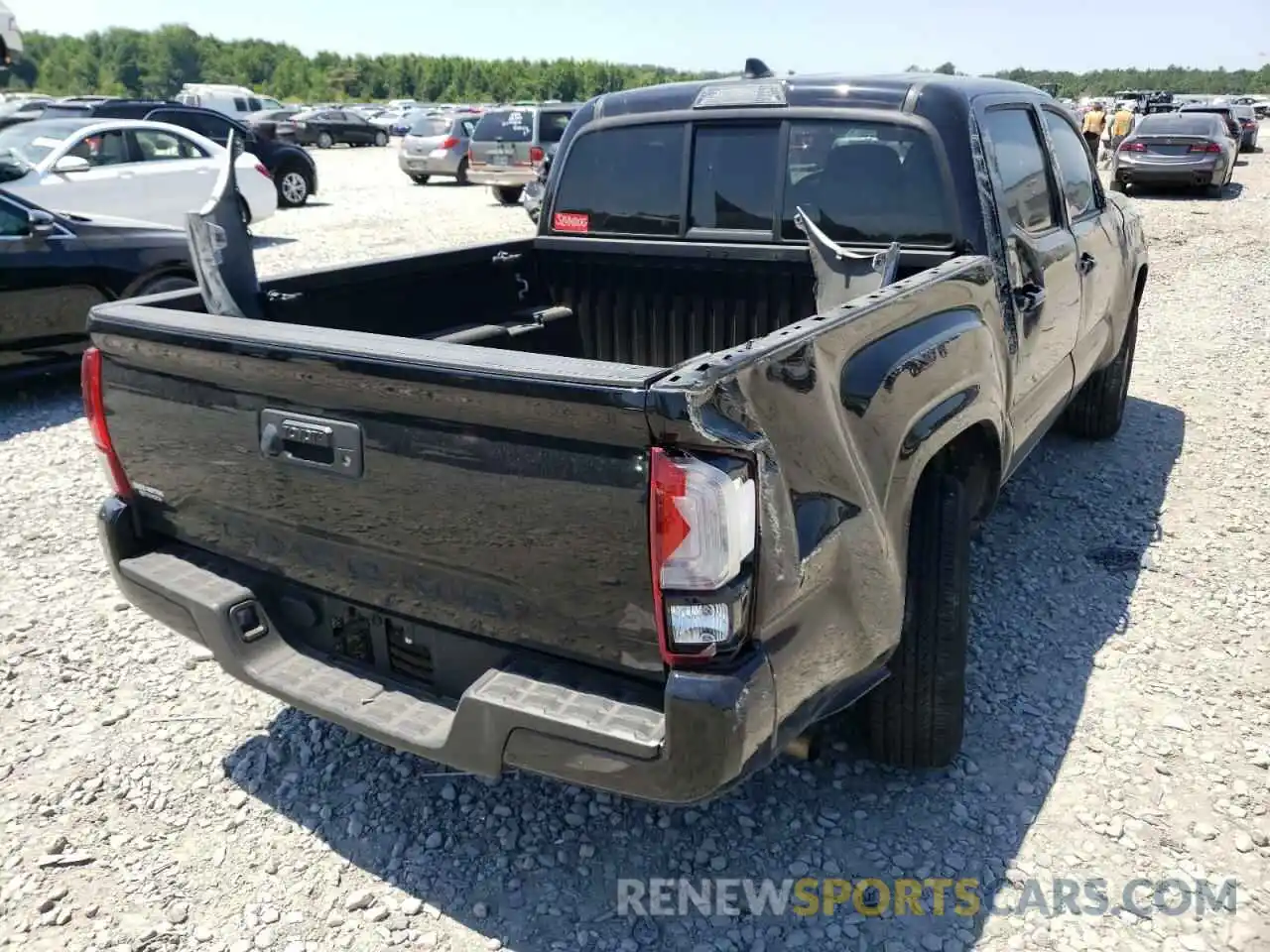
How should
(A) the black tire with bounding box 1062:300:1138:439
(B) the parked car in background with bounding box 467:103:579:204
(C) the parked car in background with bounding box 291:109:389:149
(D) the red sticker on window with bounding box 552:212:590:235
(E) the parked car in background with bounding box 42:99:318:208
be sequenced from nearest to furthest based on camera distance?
(D) the red sticker on window with bounding box 552:212:590:235
(A) the black tire with bounding box 1062:300:1138:439
(E) the parked car in background with bounding box 42:99:318:208
(B) the parked car in background with bounding box 467:103:579:204
(C) the parked car in background with bounding box 291:109:389:149

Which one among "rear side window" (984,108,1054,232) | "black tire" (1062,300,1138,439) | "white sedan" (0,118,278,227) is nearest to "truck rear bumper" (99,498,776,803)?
"rear side window" (984,108,1054,232)

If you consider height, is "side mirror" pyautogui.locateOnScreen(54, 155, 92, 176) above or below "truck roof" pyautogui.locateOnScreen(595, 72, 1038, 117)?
below

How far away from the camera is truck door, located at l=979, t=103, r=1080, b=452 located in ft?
11.7

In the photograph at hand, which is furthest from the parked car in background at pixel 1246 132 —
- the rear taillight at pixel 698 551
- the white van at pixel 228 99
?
the rear taillight at pixel 698 551

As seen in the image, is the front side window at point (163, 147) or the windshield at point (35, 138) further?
the front side window at point (163, 147)

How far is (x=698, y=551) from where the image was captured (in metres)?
1.94

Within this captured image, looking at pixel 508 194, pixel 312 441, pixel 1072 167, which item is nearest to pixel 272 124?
pixel 508 194

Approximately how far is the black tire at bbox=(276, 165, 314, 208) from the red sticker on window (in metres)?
14.7

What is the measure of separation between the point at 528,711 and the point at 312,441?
2.70 ft

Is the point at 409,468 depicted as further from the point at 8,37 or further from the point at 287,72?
the point at 287,72

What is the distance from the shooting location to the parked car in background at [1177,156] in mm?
17938

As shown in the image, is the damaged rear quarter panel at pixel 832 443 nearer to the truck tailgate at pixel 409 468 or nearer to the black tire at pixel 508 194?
the truck tailgate at pixel 409 468

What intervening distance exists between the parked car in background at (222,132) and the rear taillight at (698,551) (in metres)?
12.4

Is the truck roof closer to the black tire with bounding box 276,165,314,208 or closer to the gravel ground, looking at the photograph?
the gravel ground
